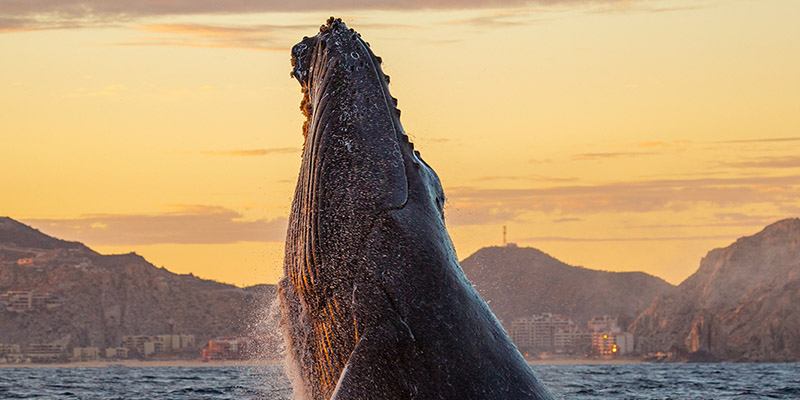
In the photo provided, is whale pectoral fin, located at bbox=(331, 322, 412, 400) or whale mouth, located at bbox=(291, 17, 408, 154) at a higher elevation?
whale mouth, located at bbox=(291, 17, 408, 154)

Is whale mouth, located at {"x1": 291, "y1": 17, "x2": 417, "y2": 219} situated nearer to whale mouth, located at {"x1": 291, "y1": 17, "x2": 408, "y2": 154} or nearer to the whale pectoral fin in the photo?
whale mouth, located at {"x1": 291, "y1": 17, "x2": 408, "y2": 154}

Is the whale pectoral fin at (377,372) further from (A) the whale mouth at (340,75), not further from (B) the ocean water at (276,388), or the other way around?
(B) the ocean water at (276,388)

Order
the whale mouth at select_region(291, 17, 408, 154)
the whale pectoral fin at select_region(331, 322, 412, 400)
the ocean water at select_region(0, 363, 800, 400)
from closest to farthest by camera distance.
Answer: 1. the whale pectoral fin at select_region(331, 322, 412, 400)
2. the whale mouth at select_region(291, 17, 408, 154)
3. the ocean water at select_region(0, 363, 800, 400)

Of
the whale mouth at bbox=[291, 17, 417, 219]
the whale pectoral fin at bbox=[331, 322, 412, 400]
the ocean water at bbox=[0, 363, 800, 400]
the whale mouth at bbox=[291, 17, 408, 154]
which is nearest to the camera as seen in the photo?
the whale pectoral fin at bbox=[331, 322, 412, 400]

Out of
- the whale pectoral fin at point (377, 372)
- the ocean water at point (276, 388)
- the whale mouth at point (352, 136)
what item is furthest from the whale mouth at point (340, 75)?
the ocean water at point (276, 388)

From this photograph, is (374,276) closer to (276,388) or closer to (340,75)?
(340,75)

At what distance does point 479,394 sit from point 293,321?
1.24 metres

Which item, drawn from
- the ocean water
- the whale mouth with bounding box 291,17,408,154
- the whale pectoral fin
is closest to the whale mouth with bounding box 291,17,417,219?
the whale mouth with bounding box 291,17,408,154

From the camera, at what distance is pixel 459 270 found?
18.0ft

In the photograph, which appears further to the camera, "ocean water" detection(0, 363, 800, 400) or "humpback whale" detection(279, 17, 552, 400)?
"ocean water" detection(0, 363, 800, 400)

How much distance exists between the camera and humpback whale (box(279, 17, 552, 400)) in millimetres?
5098

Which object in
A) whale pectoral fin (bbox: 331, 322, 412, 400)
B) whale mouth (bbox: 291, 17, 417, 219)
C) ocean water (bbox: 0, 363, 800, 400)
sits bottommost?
ocean water (bbox: 0, 363, 800, 400)

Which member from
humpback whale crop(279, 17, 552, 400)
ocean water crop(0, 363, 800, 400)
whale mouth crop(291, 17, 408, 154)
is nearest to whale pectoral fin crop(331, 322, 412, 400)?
humpback whale crop(279, 17, 552, 400)

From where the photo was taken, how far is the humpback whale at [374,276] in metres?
5.10
